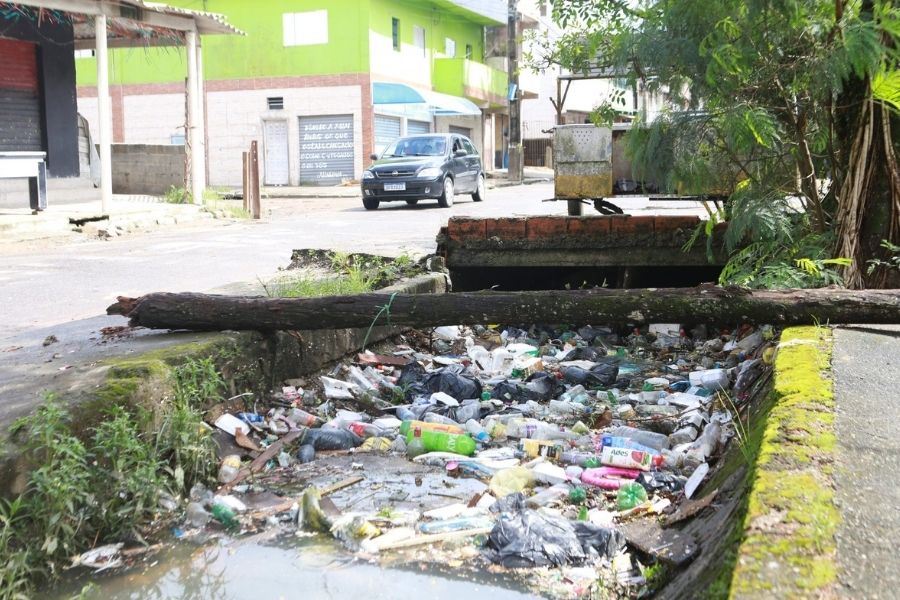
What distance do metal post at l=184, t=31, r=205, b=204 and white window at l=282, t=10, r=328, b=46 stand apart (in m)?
12.8

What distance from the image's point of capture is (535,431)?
4457 millimetres

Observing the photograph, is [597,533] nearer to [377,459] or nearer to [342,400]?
[377,459]

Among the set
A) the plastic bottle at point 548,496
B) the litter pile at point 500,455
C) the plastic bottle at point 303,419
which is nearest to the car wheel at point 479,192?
the litter pile at point 500,455

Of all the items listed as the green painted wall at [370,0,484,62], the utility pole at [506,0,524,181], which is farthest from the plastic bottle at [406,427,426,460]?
the utility pole at [506,0,524,181]

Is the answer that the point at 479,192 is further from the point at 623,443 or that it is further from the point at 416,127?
the point at 623,443

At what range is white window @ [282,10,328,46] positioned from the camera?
1164 inches

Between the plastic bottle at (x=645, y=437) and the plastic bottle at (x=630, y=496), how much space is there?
65 centimetres

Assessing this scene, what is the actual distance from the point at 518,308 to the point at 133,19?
1313 centimetres

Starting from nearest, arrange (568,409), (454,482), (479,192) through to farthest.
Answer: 1. (454,482)
2. (568,409)
3. (479,192)

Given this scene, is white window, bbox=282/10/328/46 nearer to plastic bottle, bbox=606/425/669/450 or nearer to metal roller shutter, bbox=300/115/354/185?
metal roller shutter, bbox=300/115/354/185

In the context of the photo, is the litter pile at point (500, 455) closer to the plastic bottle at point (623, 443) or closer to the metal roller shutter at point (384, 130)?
the plastic bottle at point (623, 443)

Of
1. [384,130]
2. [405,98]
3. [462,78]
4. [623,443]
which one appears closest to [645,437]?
[623,443]

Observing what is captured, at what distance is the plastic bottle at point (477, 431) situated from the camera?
4488mm

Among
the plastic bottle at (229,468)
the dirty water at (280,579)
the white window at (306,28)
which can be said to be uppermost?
the white window at (306,28)
